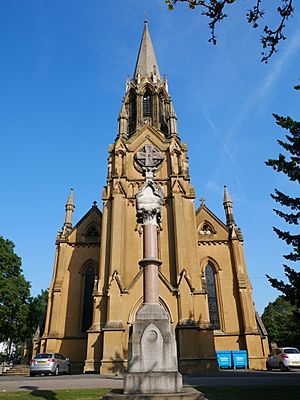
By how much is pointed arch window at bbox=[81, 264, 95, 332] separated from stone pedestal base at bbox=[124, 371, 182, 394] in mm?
17989

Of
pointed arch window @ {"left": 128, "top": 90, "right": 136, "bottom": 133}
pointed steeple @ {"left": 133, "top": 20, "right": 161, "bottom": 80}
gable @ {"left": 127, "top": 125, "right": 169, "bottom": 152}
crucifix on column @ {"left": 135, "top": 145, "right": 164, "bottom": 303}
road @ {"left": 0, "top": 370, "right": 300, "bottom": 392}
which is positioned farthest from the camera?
pointed steeple @ {"left": 133, "top": 20, "right": 161, "bottom": 80}

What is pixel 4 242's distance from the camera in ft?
102

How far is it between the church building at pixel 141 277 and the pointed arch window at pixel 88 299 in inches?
3.0

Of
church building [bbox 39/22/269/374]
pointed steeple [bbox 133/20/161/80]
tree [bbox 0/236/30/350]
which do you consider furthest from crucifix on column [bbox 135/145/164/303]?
pointed steeple [bbox 133/20/161/80]

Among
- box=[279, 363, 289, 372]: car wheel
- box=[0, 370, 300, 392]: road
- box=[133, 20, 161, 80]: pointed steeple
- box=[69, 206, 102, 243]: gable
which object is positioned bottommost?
box=[0, 370, 300, 392]: road

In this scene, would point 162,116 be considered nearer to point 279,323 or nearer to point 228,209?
point 228,209

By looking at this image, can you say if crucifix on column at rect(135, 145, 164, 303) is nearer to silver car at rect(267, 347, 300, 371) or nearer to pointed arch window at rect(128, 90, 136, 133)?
silver car at rect(267, 347, 300, 371)

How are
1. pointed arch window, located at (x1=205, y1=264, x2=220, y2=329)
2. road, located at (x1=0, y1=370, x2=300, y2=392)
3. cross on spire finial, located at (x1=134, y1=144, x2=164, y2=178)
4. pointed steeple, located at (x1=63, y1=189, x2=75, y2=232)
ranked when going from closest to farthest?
road, located at (x1=0, y1=370, x2=300, y2=392) < cross on spire finial, located at (x1=134, y1=144, x2=164, y2=178) < pointed arch window, located at (x1=205, y1=264, x2=220, y2=329) < pointed steeple, located at (x1=63, y1=189, x2=75, y2=232)

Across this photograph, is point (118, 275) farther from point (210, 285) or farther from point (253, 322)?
point (253, 322)

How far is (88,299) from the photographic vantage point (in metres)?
24.9

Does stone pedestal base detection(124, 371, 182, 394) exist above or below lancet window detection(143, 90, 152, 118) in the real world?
below

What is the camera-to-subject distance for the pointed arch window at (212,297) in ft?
78.2

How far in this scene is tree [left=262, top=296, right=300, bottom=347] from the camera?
3649cm

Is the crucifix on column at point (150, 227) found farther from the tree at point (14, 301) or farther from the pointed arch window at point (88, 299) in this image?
the tree at point (14, 301)
